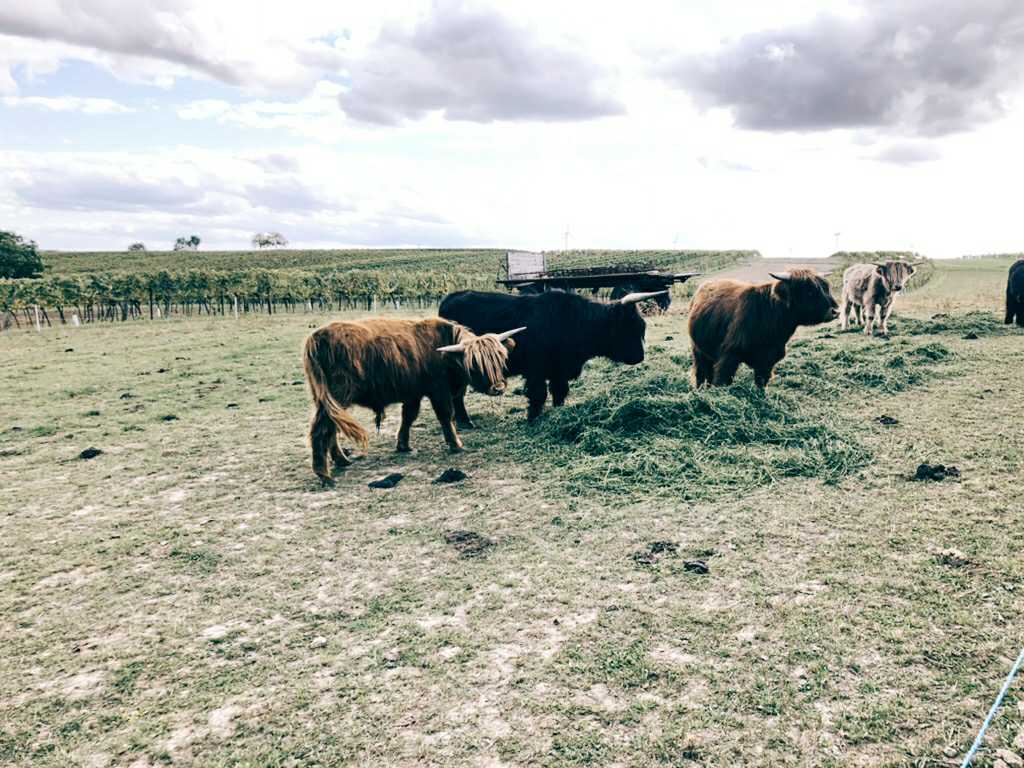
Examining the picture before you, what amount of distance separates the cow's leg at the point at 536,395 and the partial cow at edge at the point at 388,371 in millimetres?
714

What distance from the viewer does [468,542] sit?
4621 mm

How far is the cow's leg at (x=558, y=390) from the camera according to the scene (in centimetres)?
852

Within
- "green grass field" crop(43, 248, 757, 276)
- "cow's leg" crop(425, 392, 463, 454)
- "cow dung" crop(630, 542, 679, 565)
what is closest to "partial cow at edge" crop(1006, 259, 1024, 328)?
"cow's leg" crop(425, 392, 463, 454)

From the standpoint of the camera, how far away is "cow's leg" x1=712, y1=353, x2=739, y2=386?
818cm

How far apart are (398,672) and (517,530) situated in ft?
6.08

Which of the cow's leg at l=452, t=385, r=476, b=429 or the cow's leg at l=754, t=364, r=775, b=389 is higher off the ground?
the cow's leg at l=754, t=364, r=775, b=389

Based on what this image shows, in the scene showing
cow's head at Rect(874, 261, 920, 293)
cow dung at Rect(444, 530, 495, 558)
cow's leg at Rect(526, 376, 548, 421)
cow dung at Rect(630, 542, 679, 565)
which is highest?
cow's head at Rect(874, 261, 920, 293)

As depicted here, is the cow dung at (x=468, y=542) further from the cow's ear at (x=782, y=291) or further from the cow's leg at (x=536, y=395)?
the cow's ear at (x=782, y=291)

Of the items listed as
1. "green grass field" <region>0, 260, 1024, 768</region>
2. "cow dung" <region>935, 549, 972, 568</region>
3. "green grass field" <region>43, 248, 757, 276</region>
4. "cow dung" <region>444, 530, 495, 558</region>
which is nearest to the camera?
"green grass field" <region>0, 260, 1024, 768</region>

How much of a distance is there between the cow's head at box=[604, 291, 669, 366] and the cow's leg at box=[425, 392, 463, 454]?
2.57 metres

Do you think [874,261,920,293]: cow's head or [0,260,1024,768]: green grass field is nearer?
[0,260,1024,768]: green grass field

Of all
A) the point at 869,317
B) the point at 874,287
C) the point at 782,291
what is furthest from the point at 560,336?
the point at 869,317

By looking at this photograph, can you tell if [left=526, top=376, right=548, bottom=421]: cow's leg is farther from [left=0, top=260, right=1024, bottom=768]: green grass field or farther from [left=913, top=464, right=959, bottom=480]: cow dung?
[left=913, top=464, right=959, bottom=480]: cow dung

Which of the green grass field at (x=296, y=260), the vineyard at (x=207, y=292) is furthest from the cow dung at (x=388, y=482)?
the green grass field at (x=296, y=260)
